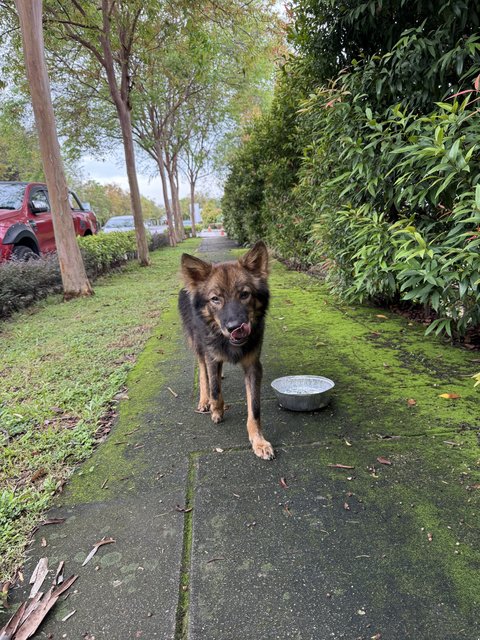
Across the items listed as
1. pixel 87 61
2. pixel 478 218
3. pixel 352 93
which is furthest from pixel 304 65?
pixel 87 61

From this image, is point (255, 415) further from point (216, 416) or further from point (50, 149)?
point (50, 149)

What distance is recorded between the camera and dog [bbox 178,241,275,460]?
2.46 m

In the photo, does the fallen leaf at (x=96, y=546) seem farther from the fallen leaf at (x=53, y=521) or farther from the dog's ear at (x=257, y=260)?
the dog's ear at (x=257, y=260)

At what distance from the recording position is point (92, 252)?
9.55 meters

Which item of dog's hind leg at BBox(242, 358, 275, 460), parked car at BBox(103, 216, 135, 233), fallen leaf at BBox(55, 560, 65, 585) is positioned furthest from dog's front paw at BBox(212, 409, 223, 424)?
parked car at BBox(103, 216, 135, 233)

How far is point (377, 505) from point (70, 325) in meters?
5.15

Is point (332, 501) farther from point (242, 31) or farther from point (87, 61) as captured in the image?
point (87, 61)

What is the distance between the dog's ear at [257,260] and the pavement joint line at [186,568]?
148 cm

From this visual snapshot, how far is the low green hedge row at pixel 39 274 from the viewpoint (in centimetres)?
632

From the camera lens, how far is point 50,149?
6.82 metres

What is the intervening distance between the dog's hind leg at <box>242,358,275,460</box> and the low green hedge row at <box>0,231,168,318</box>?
538 centimetres

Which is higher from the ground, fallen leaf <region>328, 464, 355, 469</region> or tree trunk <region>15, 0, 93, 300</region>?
tree trunk <region>15, 0, 93, 300</region>

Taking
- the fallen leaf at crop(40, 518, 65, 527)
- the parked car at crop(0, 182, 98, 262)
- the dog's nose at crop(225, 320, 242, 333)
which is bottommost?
the fallen leaf at crop(40, 518, 65, 527)

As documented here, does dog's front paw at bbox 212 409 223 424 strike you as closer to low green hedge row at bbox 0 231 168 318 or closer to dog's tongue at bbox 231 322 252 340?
dog's tongue at bbox 231 322 252 340
